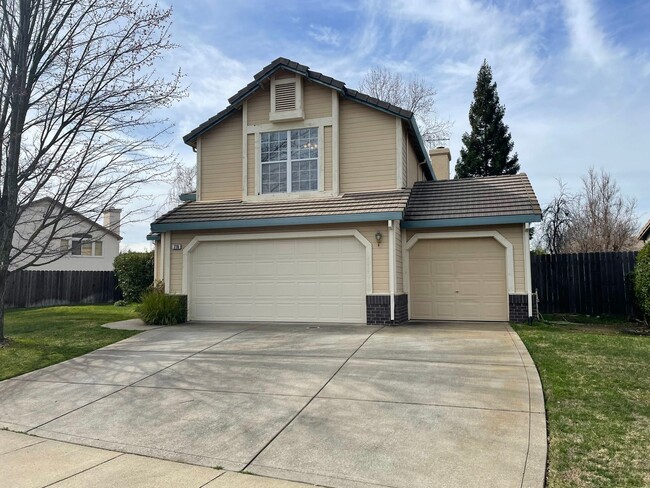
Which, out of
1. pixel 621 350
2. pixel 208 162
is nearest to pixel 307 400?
pixel 621 350

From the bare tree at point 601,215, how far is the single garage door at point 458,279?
16341 mm

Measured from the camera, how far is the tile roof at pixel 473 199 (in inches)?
461

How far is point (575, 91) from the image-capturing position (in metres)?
13.5

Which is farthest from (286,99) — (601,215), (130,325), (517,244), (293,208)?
(601,215)

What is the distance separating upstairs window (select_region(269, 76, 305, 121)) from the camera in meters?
12.9

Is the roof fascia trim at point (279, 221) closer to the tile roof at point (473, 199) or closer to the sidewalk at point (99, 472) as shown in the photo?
the tile roof at point (473, 199)

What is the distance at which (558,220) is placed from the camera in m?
25.8

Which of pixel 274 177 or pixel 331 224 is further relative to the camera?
pixel 274 177

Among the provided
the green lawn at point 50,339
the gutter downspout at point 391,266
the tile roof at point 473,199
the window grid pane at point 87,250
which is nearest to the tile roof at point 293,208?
the gutter downspout at point 391,266

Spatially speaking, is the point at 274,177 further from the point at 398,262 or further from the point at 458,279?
the point at 458,279

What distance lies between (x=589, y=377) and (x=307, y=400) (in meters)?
3.83

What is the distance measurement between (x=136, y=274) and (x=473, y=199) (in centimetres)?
1456

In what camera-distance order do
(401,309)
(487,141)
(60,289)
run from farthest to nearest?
(487,141), (60,289), (401,309)

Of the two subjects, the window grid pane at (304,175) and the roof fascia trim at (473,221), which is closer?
the roof fascia trim at (473,221)
